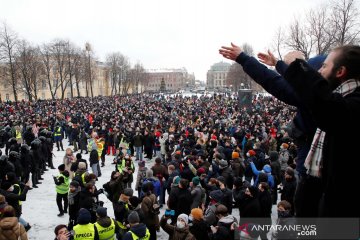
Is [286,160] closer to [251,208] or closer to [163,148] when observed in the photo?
[251,208]

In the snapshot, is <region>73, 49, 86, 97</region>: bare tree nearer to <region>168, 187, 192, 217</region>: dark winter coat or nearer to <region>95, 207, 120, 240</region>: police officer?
<region>168, 187, 192, 217</region>: dark winter coat

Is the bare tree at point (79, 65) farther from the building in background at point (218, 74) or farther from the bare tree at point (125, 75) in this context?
the building in background at point (218, 74)

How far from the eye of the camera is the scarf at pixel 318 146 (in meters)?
1.42

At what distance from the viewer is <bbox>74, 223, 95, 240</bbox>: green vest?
16.9 feet

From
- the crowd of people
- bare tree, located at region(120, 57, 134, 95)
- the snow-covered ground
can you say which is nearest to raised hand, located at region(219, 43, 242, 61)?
the crowd of people

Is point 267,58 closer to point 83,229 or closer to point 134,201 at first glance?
point 83,229

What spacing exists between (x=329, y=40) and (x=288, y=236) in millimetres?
31751

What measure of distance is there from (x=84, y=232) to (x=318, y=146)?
460 cm

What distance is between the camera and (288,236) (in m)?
3.21

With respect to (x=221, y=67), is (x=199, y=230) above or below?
below

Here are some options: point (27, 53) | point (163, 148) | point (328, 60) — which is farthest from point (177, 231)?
point (27, 53)

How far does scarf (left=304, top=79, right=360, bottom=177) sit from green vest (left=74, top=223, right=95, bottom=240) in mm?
4448

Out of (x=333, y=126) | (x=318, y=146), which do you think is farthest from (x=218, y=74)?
(x=333, y=126)

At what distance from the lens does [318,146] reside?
159cm
